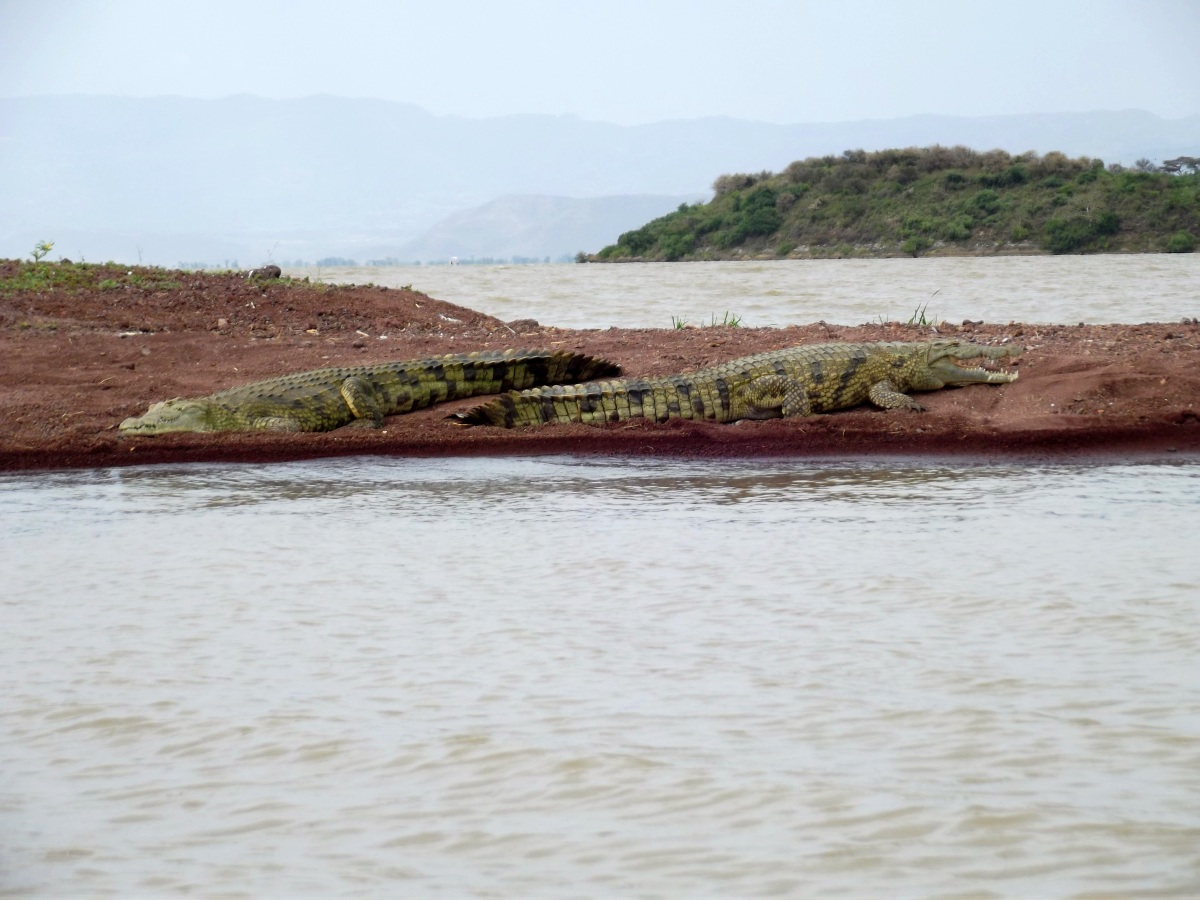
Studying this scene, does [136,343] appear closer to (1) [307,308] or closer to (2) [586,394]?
(1) [307,308]

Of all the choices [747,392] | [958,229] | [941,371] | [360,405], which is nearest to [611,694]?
[747,392]

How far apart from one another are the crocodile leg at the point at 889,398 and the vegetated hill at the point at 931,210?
168 feet

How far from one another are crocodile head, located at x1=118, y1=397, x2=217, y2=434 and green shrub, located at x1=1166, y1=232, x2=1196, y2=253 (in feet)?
176

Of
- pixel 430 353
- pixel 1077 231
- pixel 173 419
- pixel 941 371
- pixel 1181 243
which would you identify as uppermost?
pixel 1077 231

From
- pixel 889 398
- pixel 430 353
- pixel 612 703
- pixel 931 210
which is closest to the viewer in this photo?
pixel 612 703

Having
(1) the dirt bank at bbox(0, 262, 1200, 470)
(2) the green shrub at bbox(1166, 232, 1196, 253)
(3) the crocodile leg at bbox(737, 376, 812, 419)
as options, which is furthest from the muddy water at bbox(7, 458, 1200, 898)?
(2) the green shrub at bbox(1166, 232, 1196, 253)

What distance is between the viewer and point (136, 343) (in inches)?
466

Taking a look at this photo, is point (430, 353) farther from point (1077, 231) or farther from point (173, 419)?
point (1077, 231)

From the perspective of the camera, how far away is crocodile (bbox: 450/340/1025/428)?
8.99 m

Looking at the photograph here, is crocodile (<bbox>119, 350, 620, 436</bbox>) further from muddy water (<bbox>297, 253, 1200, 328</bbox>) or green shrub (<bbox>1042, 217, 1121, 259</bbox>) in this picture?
green shrub (<bbox>1042, 217, 1121, 259</bbox>)

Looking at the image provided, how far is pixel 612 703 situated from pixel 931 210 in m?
66.9

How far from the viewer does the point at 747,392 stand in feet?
29.8

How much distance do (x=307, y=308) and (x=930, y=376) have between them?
7.49 meters

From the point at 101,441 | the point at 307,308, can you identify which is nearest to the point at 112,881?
the point at 101,441
